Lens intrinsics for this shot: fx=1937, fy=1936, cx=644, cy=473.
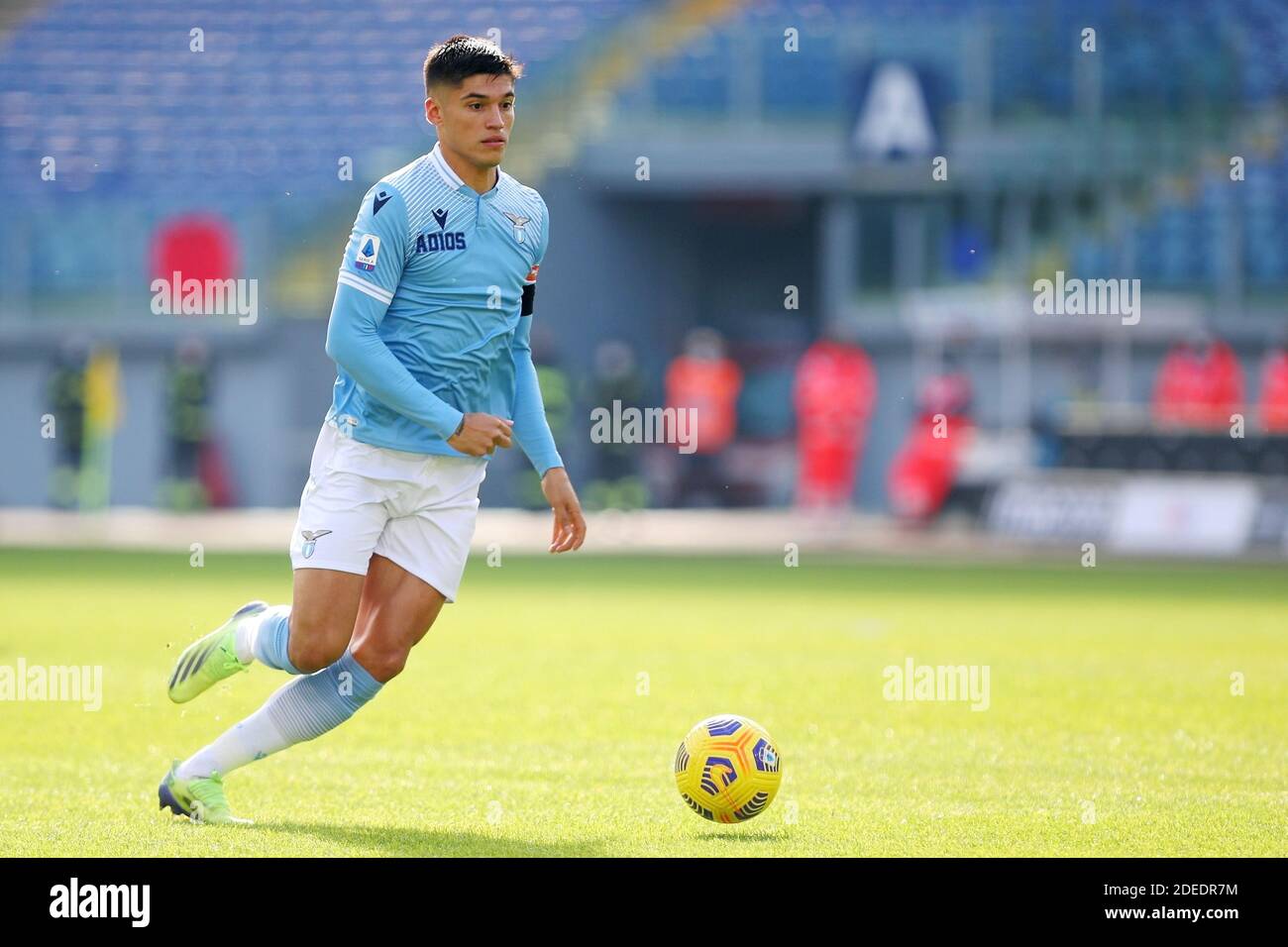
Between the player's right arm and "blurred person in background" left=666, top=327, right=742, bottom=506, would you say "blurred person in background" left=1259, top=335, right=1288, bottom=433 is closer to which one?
"blurred person in background" left=666, top=327, right=742, bottom=506

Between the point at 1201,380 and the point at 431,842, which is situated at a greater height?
the point at 1201,380

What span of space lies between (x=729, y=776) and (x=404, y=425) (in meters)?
1.42

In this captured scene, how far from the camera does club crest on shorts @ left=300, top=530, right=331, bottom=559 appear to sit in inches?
223

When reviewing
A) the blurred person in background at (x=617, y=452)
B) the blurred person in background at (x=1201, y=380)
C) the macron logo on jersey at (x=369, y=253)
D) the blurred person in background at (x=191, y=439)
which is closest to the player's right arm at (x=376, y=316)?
the macron logo on jersey at (x=369, y=253)

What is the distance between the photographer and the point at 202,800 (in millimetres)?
5789

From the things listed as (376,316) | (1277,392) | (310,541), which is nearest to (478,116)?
(376,316)

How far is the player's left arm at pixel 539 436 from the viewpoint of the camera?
5.95m

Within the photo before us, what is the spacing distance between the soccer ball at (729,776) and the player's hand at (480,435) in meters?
1.11

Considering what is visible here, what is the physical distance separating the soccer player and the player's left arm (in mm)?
11
